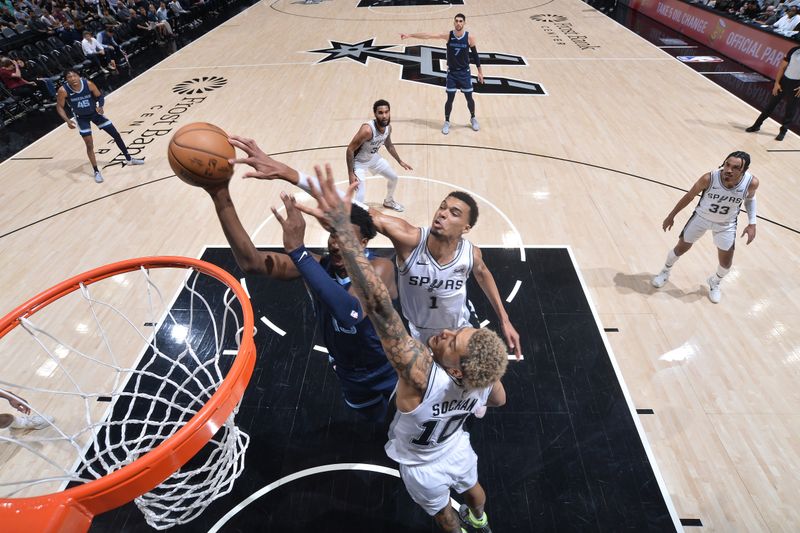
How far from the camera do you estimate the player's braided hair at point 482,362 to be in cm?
196

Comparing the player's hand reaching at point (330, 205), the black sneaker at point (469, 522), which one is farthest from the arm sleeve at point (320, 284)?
the black sneaker at point (469, 522)

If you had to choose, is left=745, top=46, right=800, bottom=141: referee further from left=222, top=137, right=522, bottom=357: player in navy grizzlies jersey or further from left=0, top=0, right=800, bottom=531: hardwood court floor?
left=222, top=137, right=522, bottom=357: player in navy grizzlies jersey

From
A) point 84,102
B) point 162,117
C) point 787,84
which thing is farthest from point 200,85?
point 787,84

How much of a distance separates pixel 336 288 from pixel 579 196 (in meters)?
5.22

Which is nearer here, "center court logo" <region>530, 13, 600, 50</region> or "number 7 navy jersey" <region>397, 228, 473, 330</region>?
"number 7 navy jersey" <region>397, 228, 473, 330</region>

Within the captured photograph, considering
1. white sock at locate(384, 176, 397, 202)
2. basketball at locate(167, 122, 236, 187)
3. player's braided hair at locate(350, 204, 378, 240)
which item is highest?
basketball at locate(167, 122, 236, 187)

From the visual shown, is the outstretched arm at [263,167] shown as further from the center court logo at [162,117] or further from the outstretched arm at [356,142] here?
the center court logo at [162,117]

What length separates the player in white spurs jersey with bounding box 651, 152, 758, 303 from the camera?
4086 mm

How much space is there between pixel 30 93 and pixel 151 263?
33.3 ft

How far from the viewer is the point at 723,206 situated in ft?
14.0

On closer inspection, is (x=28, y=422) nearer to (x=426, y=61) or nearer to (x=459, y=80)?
(x=459, y=80)

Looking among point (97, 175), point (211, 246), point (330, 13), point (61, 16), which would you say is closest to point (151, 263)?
point (211, 246)

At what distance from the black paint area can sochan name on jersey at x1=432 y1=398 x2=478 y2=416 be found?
4.72 ft

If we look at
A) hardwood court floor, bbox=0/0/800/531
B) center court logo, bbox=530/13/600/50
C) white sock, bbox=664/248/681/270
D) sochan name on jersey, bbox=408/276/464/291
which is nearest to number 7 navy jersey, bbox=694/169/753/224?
white sock, bbox=664/248/681/270
